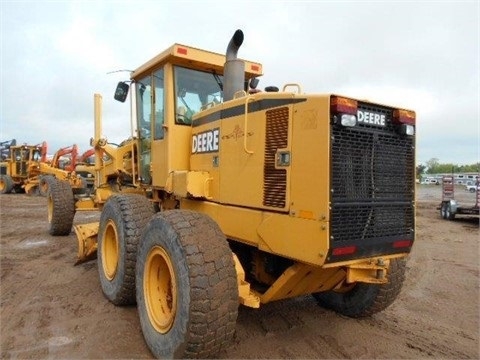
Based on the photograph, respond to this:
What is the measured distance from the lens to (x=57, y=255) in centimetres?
740

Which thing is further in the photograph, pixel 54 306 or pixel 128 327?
pixel 54 306

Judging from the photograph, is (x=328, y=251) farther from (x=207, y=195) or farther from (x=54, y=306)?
(x=54, y=306)

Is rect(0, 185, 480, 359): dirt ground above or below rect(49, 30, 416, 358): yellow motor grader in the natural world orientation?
below

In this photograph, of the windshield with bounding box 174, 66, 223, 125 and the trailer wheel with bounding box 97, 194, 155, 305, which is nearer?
the trailer wheel with bounding box 97, 194, 155, 305

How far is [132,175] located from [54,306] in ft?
7.32

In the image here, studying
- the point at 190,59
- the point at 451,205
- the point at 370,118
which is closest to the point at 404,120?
the point at 370,118

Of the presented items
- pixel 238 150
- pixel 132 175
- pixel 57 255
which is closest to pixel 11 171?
pixel 57 255

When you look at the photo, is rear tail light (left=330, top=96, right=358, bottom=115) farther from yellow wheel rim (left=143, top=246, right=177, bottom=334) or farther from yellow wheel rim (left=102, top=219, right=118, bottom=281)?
yellow wheel rim (left=102, top=219, right=118, bottom=281)

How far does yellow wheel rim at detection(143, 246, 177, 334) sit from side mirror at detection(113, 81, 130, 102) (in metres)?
2.91

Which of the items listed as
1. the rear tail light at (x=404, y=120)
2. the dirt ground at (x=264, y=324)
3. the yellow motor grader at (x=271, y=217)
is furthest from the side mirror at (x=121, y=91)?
the rear tail light at (x=404, y=120)

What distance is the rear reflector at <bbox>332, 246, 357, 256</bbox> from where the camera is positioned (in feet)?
9.97

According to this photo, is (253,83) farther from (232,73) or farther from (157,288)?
(157,288)

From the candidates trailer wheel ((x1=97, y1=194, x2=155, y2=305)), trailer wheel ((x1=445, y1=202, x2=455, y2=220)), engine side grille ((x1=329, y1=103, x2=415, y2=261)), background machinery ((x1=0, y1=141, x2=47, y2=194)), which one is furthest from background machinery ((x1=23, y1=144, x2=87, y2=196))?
trailer wheel ((x1=445, y1=202, x2=455, y2=220))

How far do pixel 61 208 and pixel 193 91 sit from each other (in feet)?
17.1
